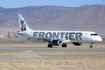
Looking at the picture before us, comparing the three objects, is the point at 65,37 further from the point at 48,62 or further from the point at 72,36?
the point at 48,62

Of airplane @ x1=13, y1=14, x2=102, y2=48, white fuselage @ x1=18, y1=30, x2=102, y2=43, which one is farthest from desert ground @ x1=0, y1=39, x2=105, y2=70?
white fuselage @ x1=18, y1=30, x2=102, y2=43

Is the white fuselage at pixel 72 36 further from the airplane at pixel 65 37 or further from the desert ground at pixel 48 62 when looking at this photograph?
the desert ground at pixel 48 62

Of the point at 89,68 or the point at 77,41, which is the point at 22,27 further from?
the point at 89,68

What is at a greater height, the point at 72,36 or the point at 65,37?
the point at 72,36

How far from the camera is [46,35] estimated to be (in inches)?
2547

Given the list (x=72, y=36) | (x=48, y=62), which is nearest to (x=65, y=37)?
(x=72, y=36)

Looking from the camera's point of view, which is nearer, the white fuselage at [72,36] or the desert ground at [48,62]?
the desert ground at [48,62]

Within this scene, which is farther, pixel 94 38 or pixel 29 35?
pixel 29 35

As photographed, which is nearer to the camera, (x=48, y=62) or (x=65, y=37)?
(x=48, y=62)

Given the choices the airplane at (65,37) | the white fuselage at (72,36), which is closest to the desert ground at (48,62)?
the airplane at (65,37)

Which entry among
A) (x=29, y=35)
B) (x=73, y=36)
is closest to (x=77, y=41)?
(x=73, y=36)

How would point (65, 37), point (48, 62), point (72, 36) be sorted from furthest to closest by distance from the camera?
point (65, 37) → point (72, 36) → point (48, 62)

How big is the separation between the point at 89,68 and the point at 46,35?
43305 mm

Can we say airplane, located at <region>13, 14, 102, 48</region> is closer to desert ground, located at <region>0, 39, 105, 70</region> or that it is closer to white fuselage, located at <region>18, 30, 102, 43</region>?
white fuselage, located at <region>18, 30, 102, 43</region>
